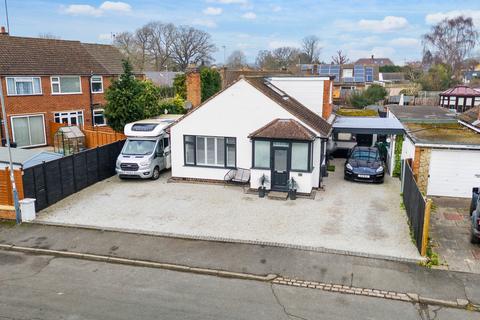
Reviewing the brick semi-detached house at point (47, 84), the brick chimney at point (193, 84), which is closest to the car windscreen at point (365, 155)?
Result: the brick chimney at point (193, 84)

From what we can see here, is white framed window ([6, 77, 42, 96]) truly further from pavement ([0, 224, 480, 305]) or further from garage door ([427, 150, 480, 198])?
garage door ([427, 150, 480, 198])

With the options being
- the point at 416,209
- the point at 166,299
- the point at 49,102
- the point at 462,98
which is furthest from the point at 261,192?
the point at 462,98

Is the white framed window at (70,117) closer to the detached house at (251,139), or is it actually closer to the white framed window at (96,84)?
the white framed window at (96,84)

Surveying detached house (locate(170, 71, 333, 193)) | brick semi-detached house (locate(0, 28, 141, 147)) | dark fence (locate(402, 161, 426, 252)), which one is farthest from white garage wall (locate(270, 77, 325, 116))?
brick semi-detached house (locate(0, 28, 141, 147))

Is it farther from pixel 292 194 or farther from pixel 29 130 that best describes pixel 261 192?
Answer: pixel 29 130

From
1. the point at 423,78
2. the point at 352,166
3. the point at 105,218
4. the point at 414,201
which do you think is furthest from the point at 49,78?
the point at 423,78

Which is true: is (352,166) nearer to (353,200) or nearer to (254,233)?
(353,200)
